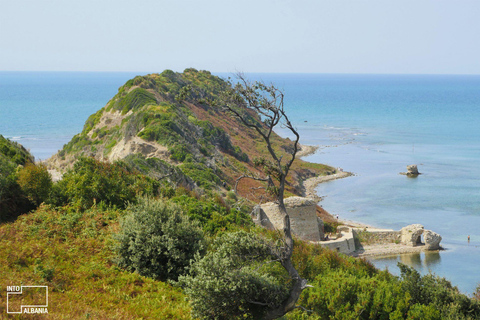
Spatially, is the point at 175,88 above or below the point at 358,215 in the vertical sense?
above

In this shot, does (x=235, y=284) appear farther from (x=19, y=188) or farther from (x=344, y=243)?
(x=344, y=243)

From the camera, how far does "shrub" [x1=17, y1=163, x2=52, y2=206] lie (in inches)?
658

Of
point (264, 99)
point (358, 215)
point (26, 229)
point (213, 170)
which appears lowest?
point (358, 215)

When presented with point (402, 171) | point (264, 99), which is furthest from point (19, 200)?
point (402, 171)

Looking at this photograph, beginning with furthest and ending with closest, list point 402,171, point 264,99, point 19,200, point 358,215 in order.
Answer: point 402,171 → point 358,215 → point 19,200 → point 264,99

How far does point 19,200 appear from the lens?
16734 mm

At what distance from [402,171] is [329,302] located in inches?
2759

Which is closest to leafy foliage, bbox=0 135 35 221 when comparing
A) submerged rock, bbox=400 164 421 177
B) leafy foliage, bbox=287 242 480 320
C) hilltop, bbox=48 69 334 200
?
leafy foliage, bbox=287 242 480 320

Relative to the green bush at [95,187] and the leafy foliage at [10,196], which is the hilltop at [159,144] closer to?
the green bush at [95,187]

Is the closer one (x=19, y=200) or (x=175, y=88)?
(x=19, y=200)

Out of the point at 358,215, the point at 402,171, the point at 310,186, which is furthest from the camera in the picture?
the point at 402,171

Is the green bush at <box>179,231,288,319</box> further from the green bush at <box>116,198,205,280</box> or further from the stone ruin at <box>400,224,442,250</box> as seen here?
the stone ruin at <box>400,224,442,250</box>

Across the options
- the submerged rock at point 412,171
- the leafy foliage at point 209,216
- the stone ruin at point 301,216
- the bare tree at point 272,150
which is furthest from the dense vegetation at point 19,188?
the submerged rock at point 412,171

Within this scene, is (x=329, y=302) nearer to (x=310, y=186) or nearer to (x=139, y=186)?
(x=139, y=186)
